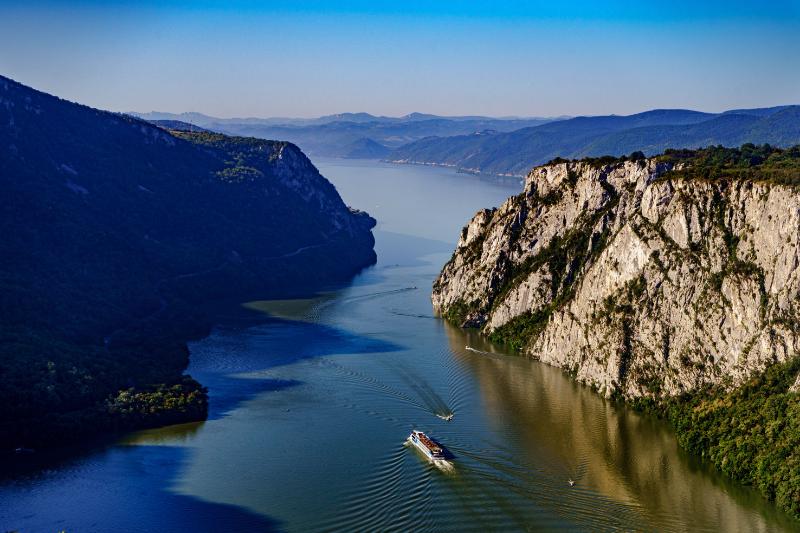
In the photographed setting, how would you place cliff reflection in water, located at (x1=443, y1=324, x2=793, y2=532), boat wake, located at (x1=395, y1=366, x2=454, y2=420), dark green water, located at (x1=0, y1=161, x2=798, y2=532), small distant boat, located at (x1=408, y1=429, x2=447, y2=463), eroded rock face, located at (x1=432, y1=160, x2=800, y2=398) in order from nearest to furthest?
dark green water, located at (x1=0, y1=161, x2=798, y2=532) → cliff reflection in water, located at (x1=443, y1=324, x2=793, y2=532) → small distant boat, located at (x1=408, y1=429, x2=447, y2=463) → eroded rock face, located at (x1=432, y1=160, x2=800, y2=398) → boat wake, located at (x1=395, y1=366, x2=454, y2=420)

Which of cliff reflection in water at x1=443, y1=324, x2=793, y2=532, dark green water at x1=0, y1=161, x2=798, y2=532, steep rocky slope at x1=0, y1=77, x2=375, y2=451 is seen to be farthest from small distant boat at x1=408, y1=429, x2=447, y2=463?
steep rocky slope at x1=0, y1=77, x2=375, y2=451

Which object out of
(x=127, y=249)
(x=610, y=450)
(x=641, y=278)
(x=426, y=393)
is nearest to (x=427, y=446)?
(x=426, y=393)

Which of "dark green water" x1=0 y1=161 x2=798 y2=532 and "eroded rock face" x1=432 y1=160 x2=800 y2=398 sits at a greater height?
"eroded rock face" x1=432 y1=160 x2=800 y2=398

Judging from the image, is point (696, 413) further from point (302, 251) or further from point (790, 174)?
point (302, 251)

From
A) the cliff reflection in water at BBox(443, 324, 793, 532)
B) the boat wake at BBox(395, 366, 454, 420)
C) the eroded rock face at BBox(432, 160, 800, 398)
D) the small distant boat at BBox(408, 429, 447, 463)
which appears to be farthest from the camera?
the boat wake at BBox(395, 366, 454, 420)

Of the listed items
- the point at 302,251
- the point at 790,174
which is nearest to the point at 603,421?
the point at 790,174

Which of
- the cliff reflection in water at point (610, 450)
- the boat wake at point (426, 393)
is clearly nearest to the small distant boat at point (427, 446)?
the cliff reflection in water at point (610, 450)

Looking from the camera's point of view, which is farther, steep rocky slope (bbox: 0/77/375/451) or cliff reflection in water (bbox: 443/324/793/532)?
steep rocky slope (bbox: 0/77/375/451)

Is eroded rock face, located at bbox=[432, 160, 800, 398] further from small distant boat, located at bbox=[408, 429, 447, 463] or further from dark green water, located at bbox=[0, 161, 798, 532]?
small distant boat, located at bbox=[408, 429, 447, 463]

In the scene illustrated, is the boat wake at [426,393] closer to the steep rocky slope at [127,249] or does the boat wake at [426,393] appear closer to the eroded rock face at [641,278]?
the eroded rock face at [641,278]
